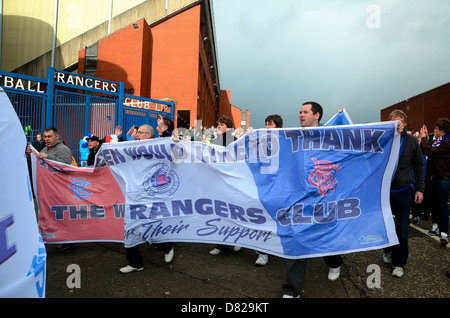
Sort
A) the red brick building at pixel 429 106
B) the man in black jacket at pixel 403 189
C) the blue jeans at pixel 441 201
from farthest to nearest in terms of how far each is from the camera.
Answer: the red brick building at pixel 429 106, the blue jeans at pixel 441 201, the man in black jacket at pixel 403 189

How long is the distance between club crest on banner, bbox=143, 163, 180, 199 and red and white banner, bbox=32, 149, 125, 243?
0.59m

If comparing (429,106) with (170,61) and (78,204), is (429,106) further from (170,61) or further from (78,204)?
(78,204)

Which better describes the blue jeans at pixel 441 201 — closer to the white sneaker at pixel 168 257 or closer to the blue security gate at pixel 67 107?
the white sneaker at pixel 168 257

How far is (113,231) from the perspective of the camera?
4027 mm

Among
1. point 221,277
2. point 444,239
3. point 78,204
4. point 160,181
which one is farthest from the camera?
point 444,239

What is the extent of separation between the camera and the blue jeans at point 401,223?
3459 millimetres

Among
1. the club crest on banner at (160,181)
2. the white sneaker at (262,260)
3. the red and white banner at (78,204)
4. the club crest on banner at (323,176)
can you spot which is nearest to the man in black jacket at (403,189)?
the club crest on banner at (323,176)

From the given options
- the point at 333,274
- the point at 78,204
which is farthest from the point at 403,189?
the point at 78,204

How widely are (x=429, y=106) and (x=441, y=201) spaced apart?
2520 centimetres

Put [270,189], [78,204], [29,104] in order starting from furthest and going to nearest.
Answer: [29,104]
[78,204]
[270,189]

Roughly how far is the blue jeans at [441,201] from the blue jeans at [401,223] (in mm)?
1877

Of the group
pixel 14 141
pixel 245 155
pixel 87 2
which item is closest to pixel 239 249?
pixel 245 155

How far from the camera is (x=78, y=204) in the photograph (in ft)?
13.6
